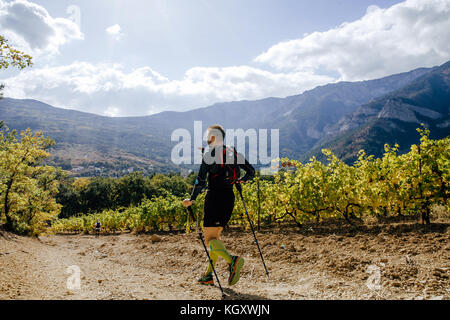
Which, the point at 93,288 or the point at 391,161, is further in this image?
the point at 391,161

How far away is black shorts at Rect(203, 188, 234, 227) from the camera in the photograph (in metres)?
4.25

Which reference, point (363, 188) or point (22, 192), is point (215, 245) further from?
point (22, 192)

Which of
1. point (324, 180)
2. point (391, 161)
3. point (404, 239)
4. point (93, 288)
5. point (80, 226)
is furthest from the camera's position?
point (80, 226)

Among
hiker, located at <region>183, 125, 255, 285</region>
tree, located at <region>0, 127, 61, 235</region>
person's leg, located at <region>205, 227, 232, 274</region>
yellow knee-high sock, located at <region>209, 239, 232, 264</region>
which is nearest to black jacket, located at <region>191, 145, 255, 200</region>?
hiker, located at <region>183, 125, 255, 285</region>

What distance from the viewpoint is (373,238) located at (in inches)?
230

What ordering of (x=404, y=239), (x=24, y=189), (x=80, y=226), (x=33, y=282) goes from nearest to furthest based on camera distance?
(x=33, y=282) < (x=404, y=239) < (x=24, y=189) < (x=80, y=226)

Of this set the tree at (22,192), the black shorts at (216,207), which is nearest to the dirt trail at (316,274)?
the black shorts at (216,207)

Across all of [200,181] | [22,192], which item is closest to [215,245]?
[200,181]

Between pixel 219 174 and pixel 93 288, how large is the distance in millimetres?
2843

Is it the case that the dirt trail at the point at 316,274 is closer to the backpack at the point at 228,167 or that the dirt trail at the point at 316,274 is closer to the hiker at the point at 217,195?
the hiker at the point at 217,195

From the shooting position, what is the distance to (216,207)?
4.24 m

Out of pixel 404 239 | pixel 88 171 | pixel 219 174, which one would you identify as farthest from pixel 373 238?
pixel 88 171

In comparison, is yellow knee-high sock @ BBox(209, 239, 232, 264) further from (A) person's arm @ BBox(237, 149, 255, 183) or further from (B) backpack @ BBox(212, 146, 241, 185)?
(A) person's arm @ BBox(237, 149, 255, 183)
